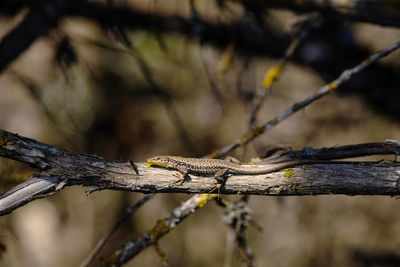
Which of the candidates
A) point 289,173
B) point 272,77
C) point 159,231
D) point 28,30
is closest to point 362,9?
point 272,77

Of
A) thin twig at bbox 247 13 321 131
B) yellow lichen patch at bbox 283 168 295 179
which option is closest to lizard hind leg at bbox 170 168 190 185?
yellow lichen patch at bbox 283 168 295 179

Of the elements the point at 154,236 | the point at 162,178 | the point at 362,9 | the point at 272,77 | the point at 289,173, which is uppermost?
the point at 362,9

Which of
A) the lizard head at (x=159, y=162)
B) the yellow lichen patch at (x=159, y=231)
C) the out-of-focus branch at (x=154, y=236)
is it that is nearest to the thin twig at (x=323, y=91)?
the out-of-focus branch at (x=154, y=236)

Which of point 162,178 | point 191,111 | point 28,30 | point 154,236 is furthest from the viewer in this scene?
point 191,111

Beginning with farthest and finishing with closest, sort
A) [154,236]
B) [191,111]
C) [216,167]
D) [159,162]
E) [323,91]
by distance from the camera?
[191,111] < [323,91] < [154,236] < [216,167] < [159,162]

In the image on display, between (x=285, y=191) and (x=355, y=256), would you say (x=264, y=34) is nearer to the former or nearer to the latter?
(x=285, y=191)

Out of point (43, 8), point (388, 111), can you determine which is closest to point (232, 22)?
point (43, 8)

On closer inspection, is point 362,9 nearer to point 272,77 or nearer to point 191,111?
point 272,77
